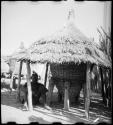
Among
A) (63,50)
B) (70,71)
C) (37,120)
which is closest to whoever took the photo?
(37,120)

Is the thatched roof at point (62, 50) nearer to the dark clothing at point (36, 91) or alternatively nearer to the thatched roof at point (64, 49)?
the thatched roof at point (64, 49)

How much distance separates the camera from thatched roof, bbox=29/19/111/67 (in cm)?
732

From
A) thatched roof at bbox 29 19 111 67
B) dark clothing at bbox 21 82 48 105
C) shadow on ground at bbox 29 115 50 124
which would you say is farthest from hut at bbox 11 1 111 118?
shadow on ground at bbox 29 115 50 124

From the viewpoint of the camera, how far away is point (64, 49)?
7.70 meters

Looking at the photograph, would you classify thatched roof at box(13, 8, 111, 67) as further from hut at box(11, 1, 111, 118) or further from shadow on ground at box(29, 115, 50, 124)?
shadow on ground at box(29, 115, 50, 124)

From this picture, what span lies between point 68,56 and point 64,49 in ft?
1.50

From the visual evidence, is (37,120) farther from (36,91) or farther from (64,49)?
(64,49)

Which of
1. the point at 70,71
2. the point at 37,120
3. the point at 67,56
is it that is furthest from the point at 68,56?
the point at 37,120

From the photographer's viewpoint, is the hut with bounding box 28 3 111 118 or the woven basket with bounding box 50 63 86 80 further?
the woven basket with bounding box 50 63 86 80

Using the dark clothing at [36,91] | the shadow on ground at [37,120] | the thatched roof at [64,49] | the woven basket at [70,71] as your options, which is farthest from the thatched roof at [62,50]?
the shadow on ground at [37,120]

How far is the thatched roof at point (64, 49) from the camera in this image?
732 centimetres

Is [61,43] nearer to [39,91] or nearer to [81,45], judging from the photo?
[81,45]

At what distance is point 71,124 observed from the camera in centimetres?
618

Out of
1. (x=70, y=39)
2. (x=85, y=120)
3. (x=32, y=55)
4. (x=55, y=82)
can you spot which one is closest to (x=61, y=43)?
(x=70, y=39)
